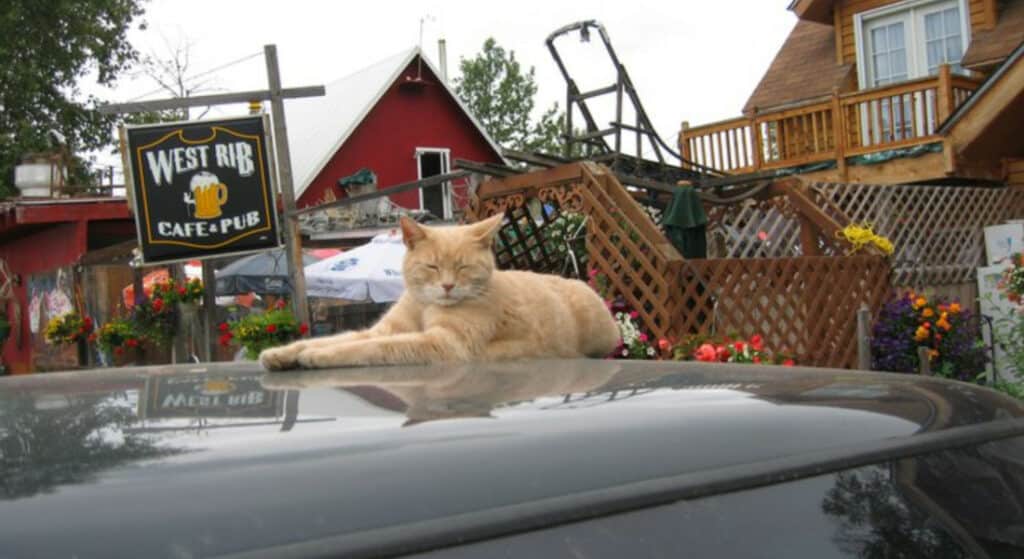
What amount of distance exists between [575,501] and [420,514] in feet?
0.54

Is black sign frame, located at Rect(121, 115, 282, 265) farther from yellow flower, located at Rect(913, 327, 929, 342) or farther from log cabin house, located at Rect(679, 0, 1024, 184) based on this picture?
log cabin house, located at Rect(679, 0, 1024, 184)

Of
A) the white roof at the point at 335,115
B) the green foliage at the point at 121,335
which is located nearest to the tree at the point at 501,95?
the white roof at the point at 335,115

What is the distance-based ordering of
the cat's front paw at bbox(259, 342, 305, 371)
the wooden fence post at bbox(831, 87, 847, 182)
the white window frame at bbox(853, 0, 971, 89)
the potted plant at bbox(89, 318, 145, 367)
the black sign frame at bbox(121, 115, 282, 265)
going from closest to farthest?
the cat's front paw at bbox(259, 342, 305, 371), the black sign frame at bbox(121, 115, 282, 265), the potted plant at bbox(89, 318, 145, 367), the wooden fence post at bbox(831, 87, 847, 182), the white window frame at bbox(853, 0, 971, 89)

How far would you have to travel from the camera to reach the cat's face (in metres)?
3.20

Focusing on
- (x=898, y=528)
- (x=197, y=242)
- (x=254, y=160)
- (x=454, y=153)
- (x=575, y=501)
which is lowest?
(x=898, y=528)

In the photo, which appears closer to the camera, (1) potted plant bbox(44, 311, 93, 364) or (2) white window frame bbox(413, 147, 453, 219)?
(1) potted plant bbox(44, 311, 93, 364)

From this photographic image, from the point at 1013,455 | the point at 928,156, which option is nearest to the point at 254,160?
the point at 1013,455

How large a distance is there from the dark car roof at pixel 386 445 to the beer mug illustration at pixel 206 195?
21.5 ft

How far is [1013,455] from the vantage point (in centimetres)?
134

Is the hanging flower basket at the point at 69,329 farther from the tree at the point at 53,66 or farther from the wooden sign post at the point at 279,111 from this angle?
the tree at the point at 53,66

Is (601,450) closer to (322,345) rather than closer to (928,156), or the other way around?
(322,345)

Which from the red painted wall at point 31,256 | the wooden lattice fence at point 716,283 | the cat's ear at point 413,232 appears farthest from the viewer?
the red painted wall at point 31,256

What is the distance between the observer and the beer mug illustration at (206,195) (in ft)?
25.8

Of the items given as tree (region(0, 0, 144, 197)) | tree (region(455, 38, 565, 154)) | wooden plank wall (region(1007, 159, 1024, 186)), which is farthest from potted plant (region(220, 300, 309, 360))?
tree (region(455, 38, 565, 154))
